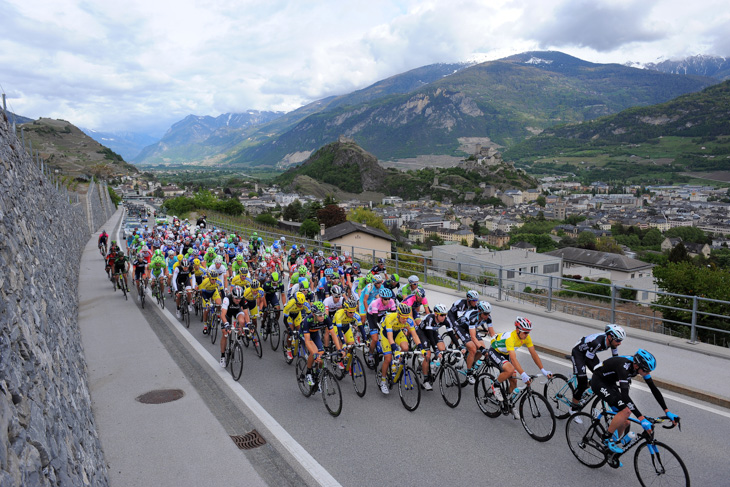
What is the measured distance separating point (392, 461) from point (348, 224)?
5298 cm

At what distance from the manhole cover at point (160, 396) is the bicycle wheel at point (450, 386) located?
452 cm

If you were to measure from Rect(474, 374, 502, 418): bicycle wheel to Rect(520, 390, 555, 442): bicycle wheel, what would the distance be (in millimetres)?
472

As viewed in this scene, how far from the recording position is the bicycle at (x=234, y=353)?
356 inches

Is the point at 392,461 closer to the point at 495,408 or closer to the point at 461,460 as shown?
the point at 461,460

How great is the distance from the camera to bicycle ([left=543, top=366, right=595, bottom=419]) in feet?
21.0

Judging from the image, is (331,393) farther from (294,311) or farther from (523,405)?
(523,405)

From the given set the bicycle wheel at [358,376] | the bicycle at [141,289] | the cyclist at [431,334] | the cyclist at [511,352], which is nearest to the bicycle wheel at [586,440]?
the cyclist at [511,352]

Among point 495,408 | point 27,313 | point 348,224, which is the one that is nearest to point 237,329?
point 27,313

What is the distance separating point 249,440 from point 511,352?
3.94 m

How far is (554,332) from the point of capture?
11.3m

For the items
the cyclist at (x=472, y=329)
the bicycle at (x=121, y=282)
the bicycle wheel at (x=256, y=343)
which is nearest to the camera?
the cyclist at (x=472, y=329)

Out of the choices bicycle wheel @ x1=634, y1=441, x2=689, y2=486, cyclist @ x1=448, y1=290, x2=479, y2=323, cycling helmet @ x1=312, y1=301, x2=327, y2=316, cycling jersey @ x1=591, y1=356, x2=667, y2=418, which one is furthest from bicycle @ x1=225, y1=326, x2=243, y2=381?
bicycle wheel @ x1=634, y1=441, x2=689, y2=486

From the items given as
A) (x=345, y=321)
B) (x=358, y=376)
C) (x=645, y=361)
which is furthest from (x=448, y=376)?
(x=645, y=361)

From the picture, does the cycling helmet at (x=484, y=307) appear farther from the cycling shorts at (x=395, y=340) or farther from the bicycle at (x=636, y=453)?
the bicycle at (x=636, y=453)
